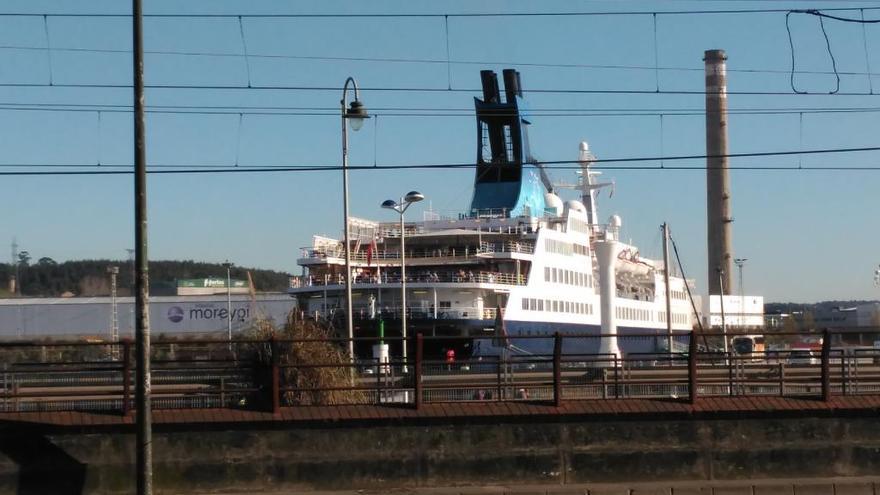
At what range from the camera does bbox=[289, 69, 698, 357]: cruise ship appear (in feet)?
183

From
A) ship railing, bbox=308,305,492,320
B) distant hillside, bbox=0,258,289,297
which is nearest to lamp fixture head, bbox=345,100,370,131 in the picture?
ship railing, bbox=308,305,492,320

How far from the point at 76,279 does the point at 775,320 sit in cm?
9077

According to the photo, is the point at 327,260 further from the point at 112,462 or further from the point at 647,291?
the point at 112,462

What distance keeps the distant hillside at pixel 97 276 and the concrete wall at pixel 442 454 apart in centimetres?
12037

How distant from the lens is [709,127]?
9894cm

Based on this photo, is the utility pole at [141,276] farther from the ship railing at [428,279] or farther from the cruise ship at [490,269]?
the ship railing at [428,279]

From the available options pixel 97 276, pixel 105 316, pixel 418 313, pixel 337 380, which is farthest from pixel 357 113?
pixel 97 276

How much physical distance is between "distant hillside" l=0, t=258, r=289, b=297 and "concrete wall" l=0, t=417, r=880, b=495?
395 feet

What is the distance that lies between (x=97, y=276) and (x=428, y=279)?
110 meters

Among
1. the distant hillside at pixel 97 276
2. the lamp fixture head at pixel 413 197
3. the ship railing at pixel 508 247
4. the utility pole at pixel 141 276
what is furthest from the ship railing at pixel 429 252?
the distant hillside at pixel 97 276

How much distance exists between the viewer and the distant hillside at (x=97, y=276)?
147 metres

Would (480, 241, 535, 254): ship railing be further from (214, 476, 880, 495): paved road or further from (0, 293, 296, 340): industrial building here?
(214, 476, 880, 495): paved road

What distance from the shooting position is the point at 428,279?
57.0m

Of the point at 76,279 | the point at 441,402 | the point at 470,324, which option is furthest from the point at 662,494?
the point at 76,279
